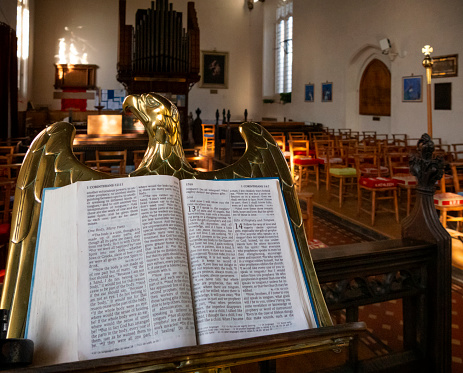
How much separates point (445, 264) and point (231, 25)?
1689 cm

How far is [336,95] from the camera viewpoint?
11969 millimetres

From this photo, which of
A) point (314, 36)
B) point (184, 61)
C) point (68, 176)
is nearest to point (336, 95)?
point (314, 36)

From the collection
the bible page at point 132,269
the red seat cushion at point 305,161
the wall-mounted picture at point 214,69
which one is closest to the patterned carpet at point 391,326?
the bible page at point 132,269

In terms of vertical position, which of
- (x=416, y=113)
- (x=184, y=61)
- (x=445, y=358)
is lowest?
(x=445, y=358)

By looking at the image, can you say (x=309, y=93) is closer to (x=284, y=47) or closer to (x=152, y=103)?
(x=284, y=47)

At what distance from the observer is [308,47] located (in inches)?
525

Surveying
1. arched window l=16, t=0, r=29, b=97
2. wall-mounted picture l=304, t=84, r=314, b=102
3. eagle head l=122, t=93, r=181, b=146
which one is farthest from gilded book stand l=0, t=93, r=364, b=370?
arched window l=16, t=0, r=29, b=97

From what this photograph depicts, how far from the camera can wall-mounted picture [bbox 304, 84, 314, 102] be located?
13.2 metres

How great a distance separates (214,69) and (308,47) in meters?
4.70

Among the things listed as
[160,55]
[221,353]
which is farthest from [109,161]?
[160,55]

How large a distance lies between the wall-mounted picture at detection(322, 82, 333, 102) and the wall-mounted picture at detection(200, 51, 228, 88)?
18.3 feet

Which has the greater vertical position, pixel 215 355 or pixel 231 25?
pixel 231 25

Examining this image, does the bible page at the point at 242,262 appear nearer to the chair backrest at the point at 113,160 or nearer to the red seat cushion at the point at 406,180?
the chair backrest at the point at 113,160

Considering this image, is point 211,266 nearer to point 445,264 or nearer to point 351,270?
point 351,270
